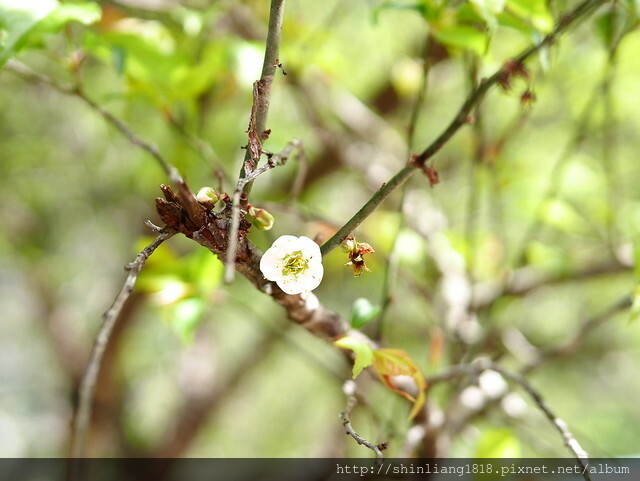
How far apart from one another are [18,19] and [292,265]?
48cm

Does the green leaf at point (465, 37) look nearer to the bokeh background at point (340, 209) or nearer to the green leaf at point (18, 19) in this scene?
the bokeh background at point (340, 209)

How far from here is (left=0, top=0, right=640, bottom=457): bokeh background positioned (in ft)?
3.56

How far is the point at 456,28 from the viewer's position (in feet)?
2.85

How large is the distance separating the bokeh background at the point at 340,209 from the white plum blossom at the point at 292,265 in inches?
7.5

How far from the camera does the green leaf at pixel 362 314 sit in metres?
0.80

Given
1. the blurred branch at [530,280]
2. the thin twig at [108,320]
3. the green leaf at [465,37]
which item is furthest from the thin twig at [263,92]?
the blurred branch at [530,280]

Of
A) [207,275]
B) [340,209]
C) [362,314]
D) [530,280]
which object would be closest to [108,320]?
[362,314]

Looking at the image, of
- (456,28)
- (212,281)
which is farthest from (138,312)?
(456,28)

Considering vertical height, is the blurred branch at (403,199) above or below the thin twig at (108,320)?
above

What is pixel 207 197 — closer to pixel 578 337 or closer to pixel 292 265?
pixel 292 265

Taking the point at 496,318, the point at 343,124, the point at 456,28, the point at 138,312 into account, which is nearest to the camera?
the point at 456,28

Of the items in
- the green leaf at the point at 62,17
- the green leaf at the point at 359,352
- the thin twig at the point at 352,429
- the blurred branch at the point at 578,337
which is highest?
the green leaf at the point at 62,17

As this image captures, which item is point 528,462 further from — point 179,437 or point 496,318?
point 179,437

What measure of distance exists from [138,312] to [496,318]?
1.53 metres
